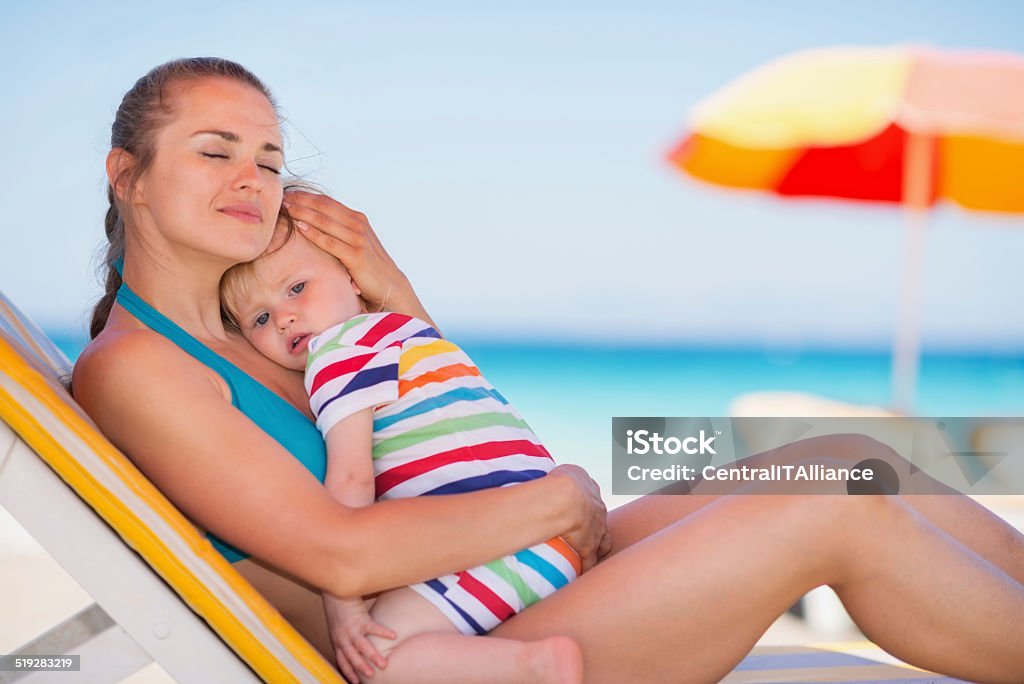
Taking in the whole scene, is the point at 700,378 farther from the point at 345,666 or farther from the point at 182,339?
the point at 345,666

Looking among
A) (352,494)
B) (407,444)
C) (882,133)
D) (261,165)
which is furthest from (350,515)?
(882,133)

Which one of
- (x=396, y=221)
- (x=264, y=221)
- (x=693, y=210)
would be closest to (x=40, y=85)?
(x=396, y=221)

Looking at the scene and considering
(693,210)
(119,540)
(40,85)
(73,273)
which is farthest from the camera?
(693,210)

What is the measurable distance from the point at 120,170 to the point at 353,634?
1022 mm

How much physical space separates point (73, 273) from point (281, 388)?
1550 centimetres

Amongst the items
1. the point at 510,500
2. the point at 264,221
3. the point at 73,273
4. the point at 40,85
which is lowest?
the point at 73,273

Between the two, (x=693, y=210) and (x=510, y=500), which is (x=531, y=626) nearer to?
(x=510, y=500)

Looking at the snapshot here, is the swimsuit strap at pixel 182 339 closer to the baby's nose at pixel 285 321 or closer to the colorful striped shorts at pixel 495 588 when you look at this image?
the baby's nose at pixel 285 321

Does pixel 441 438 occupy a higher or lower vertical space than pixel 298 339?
lower

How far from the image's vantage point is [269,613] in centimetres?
164

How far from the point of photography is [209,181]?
1.97m

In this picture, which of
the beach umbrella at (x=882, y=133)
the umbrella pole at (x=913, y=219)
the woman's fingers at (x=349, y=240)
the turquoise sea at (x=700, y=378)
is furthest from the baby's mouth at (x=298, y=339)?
the turquoise sea at (x=700, y=378)

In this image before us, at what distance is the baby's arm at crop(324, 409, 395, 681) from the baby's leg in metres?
0.02

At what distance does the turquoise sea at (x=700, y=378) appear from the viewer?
15.7 m
